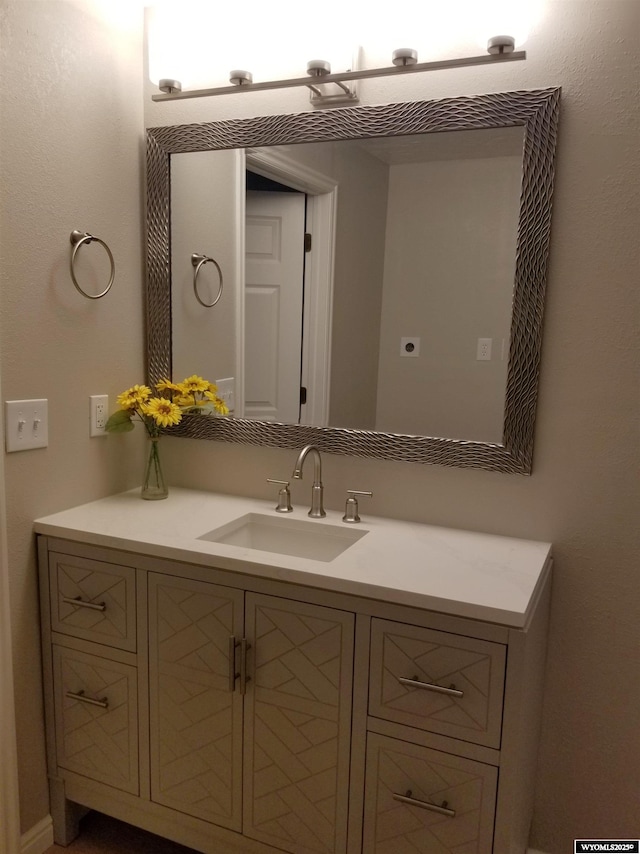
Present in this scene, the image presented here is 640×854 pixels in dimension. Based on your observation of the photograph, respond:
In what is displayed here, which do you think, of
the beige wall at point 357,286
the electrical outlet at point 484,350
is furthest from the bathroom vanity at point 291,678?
the electrical outlet at point 484,350

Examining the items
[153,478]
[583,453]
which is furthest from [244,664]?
[583,453]

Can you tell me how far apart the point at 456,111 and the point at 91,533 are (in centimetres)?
134

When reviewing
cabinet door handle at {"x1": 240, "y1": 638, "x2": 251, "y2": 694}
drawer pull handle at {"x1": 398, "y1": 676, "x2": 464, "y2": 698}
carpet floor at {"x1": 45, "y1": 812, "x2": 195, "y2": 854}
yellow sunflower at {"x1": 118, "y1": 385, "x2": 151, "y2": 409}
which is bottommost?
carpet floor at {"x1": 45, "y1": 812, "x2": 195, "y2": 854}

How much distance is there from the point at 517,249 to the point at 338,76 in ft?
1.98

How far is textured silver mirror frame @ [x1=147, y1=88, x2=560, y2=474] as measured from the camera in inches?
59.1

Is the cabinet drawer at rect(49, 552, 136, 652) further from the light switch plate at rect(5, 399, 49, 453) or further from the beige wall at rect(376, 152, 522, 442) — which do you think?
the beige wall at rect(376, 152, 522, 442)

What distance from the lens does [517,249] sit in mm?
1535

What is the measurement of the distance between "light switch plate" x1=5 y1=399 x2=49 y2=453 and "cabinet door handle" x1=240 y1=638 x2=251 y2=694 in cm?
71

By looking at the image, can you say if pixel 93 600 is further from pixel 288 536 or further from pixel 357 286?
pixel 357 286

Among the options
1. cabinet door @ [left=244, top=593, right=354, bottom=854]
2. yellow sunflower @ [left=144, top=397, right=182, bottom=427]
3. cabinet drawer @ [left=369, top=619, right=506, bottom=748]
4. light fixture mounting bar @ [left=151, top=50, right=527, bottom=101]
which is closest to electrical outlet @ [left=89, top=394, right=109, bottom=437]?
yellow sunflower @ [left=144, top=397, right=182, bottom=427]

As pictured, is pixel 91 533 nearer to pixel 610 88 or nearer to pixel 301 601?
pixel 301 601

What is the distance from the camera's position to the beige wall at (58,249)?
1.51 metres

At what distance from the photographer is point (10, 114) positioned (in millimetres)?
1478

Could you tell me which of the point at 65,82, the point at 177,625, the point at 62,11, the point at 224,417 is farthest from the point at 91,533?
the point at 62,11
